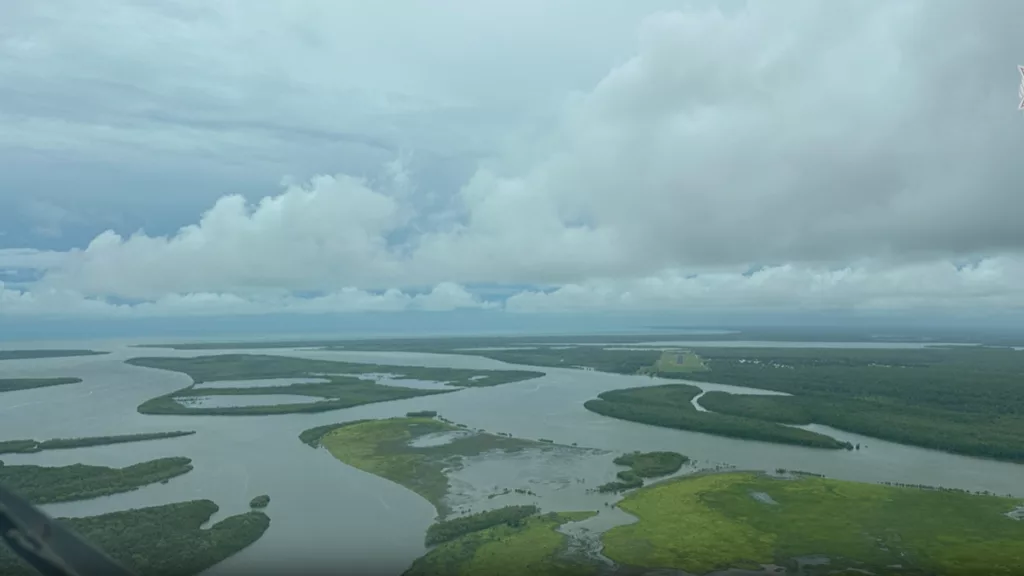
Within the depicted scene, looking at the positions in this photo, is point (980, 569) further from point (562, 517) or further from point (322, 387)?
point (322, 387)

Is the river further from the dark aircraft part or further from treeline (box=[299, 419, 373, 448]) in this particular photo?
the dark aircraft part

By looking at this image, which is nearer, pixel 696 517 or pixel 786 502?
pixel 696 517

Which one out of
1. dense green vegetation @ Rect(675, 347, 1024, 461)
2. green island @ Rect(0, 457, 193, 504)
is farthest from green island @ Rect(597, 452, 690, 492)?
green island @ Rect(0, 457, 193, 504)

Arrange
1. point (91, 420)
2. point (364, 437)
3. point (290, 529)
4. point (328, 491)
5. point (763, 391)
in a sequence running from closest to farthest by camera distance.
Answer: point (290, 529)
point (328, 491)
point (364, 437)
point (91, 420)
point (763, 391)

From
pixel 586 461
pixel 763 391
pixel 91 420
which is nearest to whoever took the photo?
pixel 586 461

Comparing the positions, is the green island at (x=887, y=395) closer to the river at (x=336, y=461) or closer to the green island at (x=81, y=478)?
the river at (x=336, y=461)

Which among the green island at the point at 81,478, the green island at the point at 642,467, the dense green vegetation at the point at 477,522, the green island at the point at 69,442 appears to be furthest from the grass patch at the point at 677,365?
the green island at the point at 81,478

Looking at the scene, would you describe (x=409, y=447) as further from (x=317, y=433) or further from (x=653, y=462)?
(x=653, y=462)

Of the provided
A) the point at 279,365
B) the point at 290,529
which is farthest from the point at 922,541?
the point at 279,365
